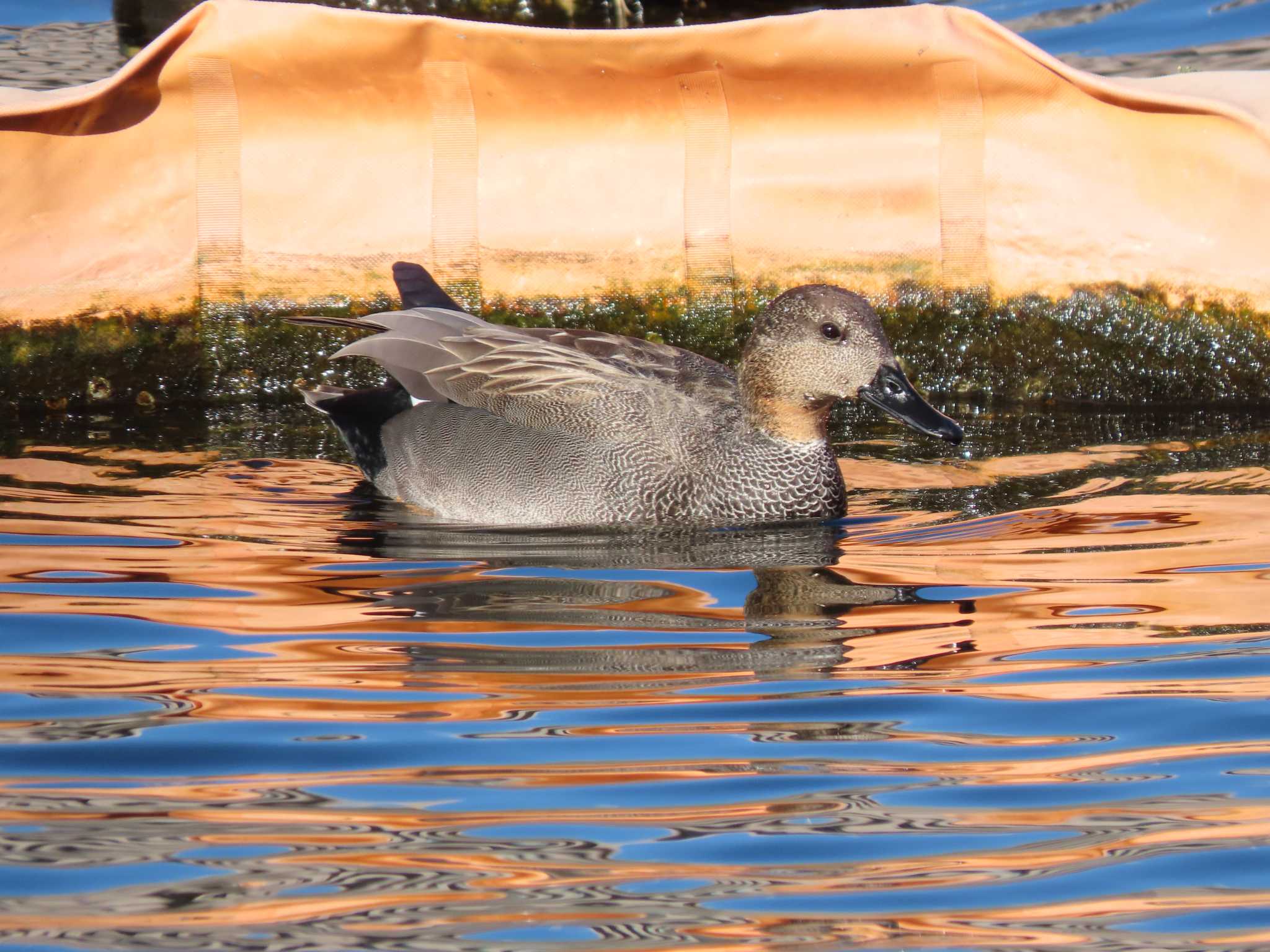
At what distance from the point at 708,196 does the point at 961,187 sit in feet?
2.93

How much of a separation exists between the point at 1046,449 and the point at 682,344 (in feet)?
4.78

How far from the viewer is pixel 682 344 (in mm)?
6570

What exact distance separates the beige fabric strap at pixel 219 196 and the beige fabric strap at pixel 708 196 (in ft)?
5.10

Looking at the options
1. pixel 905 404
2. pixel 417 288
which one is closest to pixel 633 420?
pixel 905 404

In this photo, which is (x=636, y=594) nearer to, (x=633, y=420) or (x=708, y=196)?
(x=633, y=420)

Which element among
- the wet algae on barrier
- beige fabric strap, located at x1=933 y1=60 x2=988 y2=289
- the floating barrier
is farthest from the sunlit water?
beige fabric strap, located at x1=933 y1=60 x2=988 y2=289

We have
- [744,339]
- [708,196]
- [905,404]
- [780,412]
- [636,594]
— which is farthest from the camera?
[744,339]

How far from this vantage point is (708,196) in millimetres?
6410

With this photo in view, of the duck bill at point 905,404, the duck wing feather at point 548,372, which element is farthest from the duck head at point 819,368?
the duck wing feather at point 548,372

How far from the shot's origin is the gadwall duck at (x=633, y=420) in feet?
16.3

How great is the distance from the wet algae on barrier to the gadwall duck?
104 cm

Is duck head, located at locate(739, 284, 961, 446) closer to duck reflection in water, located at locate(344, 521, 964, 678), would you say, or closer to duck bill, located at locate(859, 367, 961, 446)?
duck bill, located at locate(859, 367, 961, 446)

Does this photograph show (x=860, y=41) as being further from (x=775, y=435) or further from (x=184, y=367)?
(x=184, y=367)

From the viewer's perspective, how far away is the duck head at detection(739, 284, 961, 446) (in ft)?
16.3
